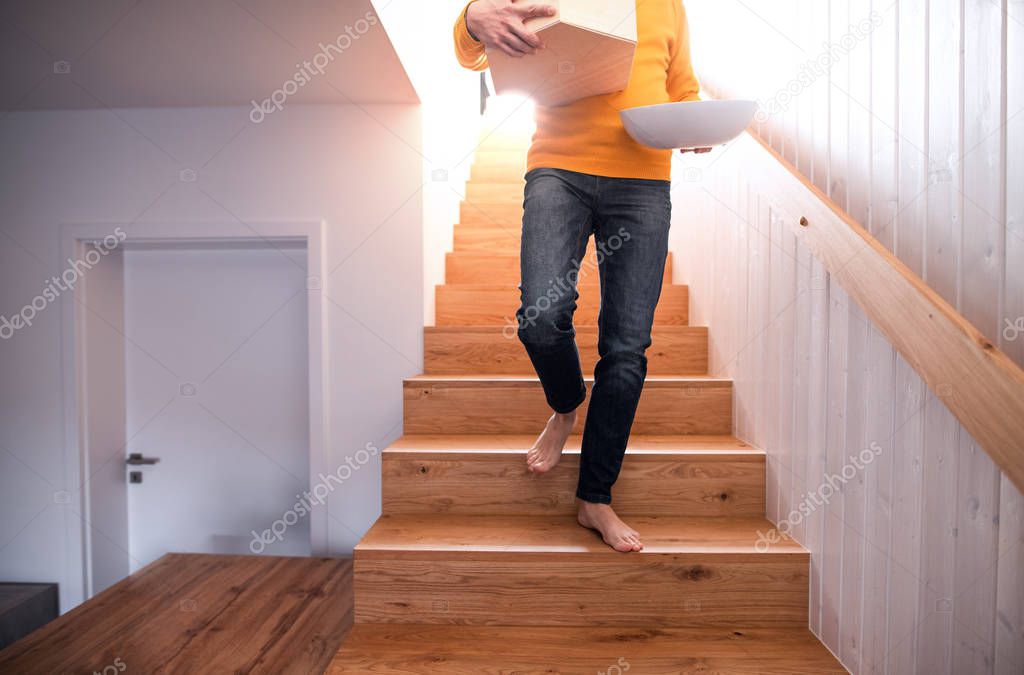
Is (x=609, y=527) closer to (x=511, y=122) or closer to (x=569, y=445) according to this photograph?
(x=569, y=445)

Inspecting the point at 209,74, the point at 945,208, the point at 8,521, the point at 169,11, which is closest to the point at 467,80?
the point at 209,74

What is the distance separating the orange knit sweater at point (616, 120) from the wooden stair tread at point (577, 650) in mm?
908

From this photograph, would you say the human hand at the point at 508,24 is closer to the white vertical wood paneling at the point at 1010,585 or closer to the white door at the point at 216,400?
the white vertical wood paneling at the point at 1010,585

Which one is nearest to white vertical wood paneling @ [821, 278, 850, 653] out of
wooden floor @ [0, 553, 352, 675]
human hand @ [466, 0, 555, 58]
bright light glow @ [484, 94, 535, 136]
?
human hand @ [466, 0, 555, 58]

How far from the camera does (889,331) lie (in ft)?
2.77

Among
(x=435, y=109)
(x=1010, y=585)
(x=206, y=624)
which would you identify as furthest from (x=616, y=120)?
(x=206, y=624)

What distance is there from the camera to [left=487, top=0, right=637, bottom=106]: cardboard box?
0.95 metres

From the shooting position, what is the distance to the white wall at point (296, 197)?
1959mm

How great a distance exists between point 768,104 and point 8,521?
9.33 feet

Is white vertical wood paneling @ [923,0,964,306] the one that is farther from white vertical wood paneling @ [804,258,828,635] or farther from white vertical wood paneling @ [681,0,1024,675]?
white vertical wood paneling @ [804,258,828,635]

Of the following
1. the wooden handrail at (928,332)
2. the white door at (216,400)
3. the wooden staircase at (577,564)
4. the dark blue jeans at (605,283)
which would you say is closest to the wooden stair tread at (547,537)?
the wooden staircase at (577,564)

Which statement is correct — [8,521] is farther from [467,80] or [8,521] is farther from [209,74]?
[467,80]

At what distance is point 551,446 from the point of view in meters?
1.30

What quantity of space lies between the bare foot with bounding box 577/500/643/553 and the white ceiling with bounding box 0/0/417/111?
4.15ft
